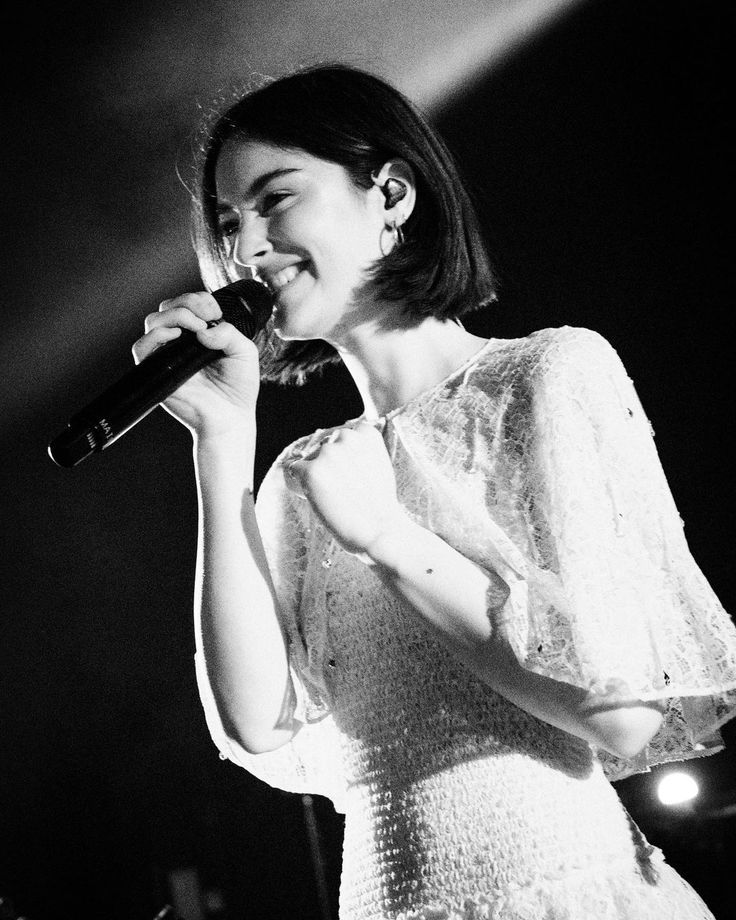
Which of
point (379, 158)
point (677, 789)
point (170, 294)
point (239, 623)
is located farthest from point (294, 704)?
point (170, 294)

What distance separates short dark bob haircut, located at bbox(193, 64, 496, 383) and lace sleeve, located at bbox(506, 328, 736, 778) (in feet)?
0.73

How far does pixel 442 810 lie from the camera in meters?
0.85

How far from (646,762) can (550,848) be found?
0.58ft

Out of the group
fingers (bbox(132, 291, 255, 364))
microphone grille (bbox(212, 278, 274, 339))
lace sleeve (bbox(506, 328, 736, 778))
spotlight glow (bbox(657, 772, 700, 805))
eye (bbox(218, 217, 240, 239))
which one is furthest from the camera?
→ spotlight glow (bbox(657, 772, 700, 805))

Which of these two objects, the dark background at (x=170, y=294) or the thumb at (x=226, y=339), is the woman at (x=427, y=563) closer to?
the thumb at (x=226, y=339)

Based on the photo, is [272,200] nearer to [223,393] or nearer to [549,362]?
[223,393]

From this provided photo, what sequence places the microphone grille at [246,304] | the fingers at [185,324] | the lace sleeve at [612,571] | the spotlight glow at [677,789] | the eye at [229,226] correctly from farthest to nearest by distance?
the spotlight glow at [677,789], the eye at [229,226], the microphone grille at [246,304], the fingers at [185,324], the lace sleeve at [612,571]

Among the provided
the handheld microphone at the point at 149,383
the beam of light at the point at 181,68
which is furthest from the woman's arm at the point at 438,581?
the beam of light at the point at 181,68

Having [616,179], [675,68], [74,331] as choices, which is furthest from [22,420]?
[675,68]

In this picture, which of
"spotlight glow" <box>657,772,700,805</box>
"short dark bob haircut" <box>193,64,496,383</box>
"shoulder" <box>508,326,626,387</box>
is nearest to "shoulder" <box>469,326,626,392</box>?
"shoulder" <box>508,326,626,387</box>

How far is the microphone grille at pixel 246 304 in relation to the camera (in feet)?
3.38

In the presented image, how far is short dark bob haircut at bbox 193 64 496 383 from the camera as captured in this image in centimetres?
112

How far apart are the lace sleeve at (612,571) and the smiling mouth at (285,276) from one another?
0.97 ft

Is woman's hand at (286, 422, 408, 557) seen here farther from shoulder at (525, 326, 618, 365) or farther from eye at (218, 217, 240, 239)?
eye at (218, 217, 240, 239)
